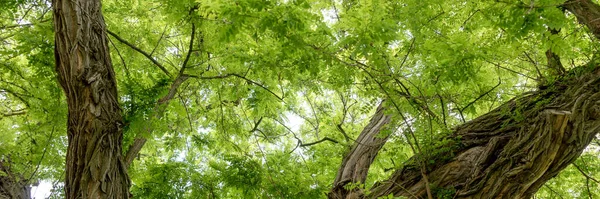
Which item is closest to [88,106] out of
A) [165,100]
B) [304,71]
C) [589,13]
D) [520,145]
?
[165,100]

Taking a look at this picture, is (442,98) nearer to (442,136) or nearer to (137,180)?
(442,136)

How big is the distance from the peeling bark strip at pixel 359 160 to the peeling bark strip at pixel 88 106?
1.99 meters

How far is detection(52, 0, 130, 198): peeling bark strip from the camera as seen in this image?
2.42m

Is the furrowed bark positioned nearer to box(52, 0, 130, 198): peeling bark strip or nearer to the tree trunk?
the tree trunk

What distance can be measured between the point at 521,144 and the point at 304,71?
1391mm

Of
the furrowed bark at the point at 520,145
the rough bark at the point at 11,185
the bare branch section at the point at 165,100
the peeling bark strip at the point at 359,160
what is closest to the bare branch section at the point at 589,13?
the furrowed bark at the point at 520,145

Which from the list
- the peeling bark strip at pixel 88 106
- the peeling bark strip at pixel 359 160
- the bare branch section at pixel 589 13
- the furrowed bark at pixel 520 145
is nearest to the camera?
the peeling bark strip at pixel 88 106

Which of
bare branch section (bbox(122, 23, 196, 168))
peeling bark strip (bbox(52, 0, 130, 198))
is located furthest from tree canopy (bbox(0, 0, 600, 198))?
peeling bark strip (bbox(52, 0, 130, 198))

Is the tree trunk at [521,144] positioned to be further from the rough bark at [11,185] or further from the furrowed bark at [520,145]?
the rough bark at [11,185]

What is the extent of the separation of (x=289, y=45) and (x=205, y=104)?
2.87 metres

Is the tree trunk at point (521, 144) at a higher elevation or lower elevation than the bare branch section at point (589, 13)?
lower

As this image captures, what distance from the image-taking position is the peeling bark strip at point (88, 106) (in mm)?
2422

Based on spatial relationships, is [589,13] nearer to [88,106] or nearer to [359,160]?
[359,160]

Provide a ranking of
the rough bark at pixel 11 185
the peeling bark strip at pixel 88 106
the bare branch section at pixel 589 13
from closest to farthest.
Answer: the peeling bark strip at pixel 88 106, the bare branch section at pixel 589 13, the rough bark at pixel 11 185
